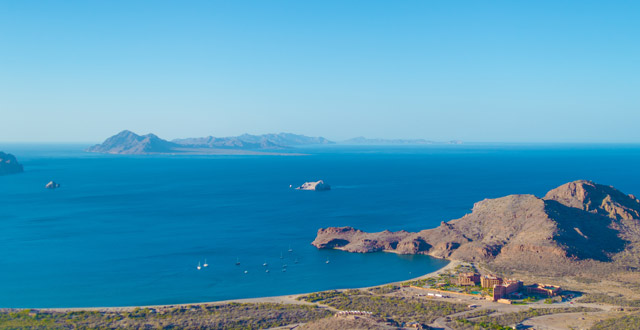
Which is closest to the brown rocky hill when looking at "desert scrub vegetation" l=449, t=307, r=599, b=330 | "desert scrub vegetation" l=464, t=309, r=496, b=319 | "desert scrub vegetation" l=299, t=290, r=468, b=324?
"desert scrub vegetation" l=449, t=307, r=599, b=330

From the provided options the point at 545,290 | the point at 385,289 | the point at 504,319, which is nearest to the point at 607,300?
the point at 545,290

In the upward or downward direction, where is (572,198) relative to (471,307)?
upward

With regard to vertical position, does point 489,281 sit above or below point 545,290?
above

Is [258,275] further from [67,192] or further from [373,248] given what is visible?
[67,192]

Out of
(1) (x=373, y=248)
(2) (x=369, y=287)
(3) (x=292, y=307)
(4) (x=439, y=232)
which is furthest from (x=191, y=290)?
(4) (x=439, y=232)

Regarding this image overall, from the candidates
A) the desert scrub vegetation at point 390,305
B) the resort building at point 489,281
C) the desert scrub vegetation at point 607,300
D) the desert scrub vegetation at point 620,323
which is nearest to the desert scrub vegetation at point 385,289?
the desert scrub vegetation at point 390,305

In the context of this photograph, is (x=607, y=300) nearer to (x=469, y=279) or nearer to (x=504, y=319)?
(x=504, y=319)
